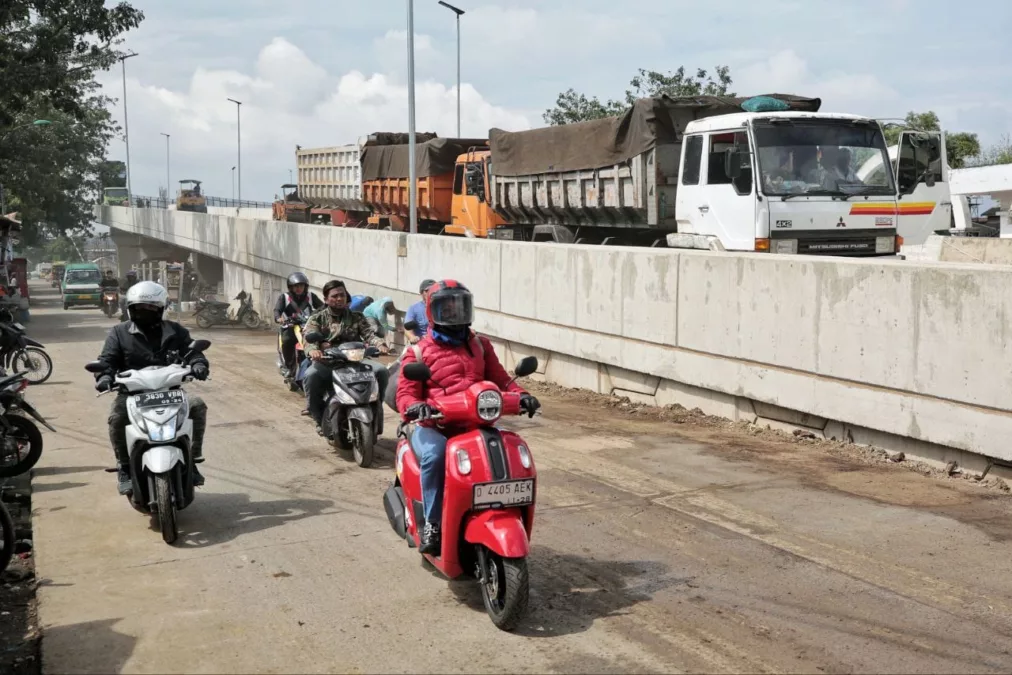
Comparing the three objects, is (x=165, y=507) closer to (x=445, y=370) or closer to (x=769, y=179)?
(x=445, y=370)

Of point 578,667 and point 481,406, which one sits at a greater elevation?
point 481,406

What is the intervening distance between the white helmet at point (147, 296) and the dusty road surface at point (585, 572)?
1.49m

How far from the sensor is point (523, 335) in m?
14.0

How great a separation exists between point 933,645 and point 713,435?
16.5 ft

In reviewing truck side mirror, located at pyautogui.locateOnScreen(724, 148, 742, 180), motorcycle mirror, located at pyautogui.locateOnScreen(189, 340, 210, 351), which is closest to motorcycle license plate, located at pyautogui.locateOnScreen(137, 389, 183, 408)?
motorcycle mirror, located at pyautogui.locateOnScreen(189, 340, 210, 351)

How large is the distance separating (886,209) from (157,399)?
9.46 m

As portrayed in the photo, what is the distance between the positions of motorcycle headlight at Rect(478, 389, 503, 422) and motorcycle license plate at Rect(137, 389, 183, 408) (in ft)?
8.88

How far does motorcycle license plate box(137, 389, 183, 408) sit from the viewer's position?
701cm

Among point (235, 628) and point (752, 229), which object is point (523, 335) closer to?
point (752, 229)

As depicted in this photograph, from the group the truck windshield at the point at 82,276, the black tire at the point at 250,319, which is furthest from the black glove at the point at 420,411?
the truck windshield at the point at 82,276

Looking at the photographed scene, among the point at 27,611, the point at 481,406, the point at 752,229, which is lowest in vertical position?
the point at 27,611

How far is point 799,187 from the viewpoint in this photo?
42.5 ft

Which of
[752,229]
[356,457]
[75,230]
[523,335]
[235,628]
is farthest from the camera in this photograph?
[75,230]

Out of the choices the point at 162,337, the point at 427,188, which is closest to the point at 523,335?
the point at 162,337
